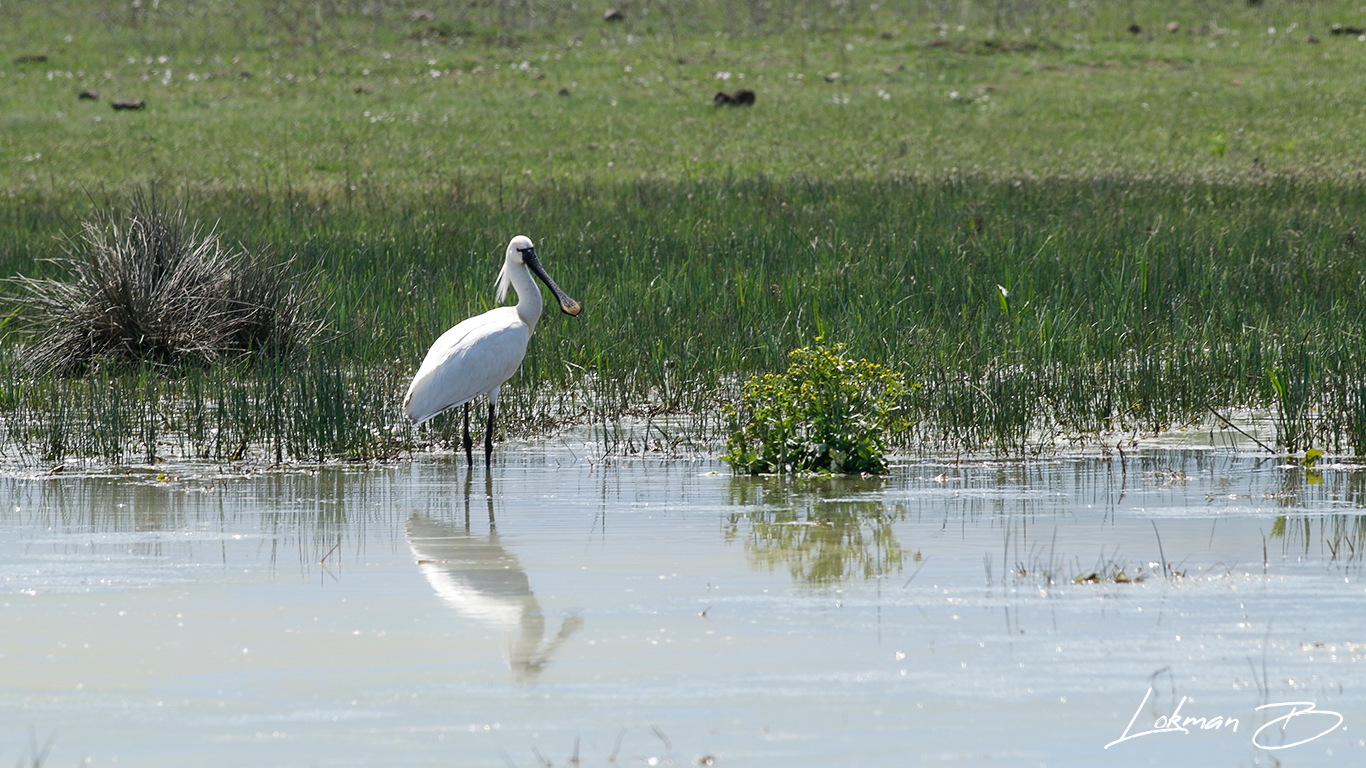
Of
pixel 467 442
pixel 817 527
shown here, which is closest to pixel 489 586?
pixel 817 527

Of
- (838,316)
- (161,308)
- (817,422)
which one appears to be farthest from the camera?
(838,316)

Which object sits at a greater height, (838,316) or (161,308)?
(161,308)

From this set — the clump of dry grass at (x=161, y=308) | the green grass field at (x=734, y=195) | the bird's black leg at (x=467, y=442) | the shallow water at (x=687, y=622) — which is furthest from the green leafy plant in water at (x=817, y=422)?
the clump of dry grass at (x=161, y=308)

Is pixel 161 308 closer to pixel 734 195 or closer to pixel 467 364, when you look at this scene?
pixel 467 364

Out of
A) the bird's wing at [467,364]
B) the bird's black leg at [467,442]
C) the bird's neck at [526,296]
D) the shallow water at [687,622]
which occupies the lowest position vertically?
the shallow water at [687,622]

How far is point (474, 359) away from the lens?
28.5 feet

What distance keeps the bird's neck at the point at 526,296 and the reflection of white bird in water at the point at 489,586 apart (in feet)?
9.35

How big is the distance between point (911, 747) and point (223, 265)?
28.3 ft

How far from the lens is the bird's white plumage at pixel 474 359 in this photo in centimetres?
848

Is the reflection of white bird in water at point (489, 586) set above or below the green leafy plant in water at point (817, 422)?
below

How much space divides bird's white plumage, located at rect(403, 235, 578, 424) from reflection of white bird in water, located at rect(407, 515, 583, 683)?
67.0 inches

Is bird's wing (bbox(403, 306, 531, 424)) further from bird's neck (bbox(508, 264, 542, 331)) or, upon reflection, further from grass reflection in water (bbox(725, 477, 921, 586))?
grass reflection in water (bbox(725, 477, 921, 586))

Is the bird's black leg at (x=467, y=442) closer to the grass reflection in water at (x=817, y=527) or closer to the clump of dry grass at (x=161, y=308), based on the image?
the grass reflection in water at (x=817, y=527)

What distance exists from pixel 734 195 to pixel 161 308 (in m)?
9.43
